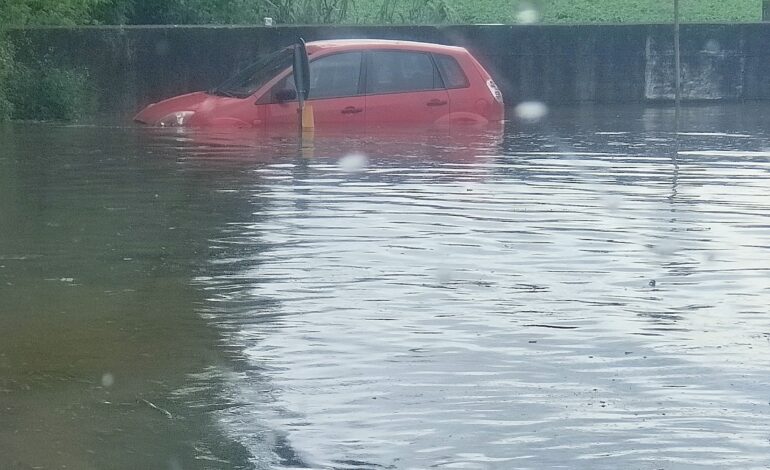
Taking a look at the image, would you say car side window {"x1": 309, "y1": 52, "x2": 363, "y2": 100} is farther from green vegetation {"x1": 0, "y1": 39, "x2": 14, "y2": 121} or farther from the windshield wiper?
green vegetation {"x1": 0, "y1": 39, "x2": 14, "y2": 121}

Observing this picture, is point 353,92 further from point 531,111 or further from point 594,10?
point 594,10

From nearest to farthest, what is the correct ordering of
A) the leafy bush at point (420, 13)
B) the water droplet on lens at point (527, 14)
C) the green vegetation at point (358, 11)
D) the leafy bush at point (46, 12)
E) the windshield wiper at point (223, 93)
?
the windshield wiper at point (223, 93) → the leafy bush at point (46, 12) → the green vegetation at point (358, 11) → the leafy bush at point (420, 13) → the water droplet on lens at point (527, 14)

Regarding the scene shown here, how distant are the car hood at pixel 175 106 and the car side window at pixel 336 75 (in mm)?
1208

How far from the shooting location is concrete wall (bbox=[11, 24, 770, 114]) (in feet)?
79.6

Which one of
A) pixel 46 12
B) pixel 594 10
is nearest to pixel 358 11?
pixel 594 10

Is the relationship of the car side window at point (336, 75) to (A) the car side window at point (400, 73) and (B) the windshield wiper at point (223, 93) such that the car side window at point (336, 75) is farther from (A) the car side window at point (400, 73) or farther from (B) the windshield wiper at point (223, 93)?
(B) the windshield wiper at point (223, 93)

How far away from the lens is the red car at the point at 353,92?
65.0ft

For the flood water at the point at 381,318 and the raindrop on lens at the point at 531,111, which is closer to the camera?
the flood water at the point at 381,318

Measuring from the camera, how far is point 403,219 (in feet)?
39.0

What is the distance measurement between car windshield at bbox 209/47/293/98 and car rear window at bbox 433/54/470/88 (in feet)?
6.38

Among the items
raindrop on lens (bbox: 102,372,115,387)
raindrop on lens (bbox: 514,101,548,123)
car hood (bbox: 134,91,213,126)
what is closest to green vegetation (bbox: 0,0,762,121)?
car hood (bbox: 134,91,213,126)

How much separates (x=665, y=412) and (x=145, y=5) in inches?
906

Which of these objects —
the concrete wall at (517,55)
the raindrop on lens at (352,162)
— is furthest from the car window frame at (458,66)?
the concrete wall at (517,55)

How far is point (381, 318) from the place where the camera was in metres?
8.07
